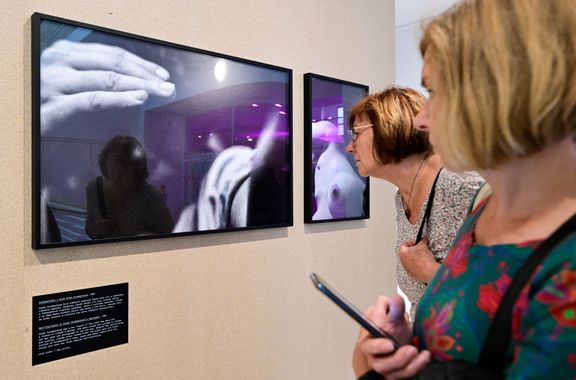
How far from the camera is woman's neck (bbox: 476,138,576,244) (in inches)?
20.6

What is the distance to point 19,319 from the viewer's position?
1.27 meters

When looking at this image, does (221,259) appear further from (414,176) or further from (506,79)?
(506,79)

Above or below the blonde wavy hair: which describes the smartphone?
below

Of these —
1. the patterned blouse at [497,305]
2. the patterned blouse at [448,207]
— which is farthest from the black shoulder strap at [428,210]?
the patterned blouse at [497,305]

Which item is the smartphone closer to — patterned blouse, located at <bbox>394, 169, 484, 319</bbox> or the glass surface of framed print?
patterned blouse, located at <bbox>394, 169, 484, 319</bbox>

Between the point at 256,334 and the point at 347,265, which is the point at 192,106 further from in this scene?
the point at 347,265

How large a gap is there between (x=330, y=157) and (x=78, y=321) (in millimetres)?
1320

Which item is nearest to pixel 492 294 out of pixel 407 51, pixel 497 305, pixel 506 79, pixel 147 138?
pixel 497 305

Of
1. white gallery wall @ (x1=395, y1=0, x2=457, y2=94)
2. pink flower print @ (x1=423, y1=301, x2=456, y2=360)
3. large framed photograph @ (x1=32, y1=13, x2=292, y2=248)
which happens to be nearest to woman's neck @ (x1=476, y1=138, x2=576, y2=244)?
pink flower print @ (x1=423, y1=301, x2=456, y2=360)

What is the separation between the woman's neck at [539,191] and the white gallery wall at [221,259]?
1.27 meters

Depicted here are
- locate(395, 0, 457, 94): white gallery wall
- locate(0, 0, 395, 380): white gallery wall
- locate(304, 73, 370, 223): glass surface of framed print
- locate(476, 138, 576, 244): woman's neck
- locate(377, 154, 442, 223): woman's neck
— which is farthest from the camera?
locate(395, 0, 457, 94): white gallery wall

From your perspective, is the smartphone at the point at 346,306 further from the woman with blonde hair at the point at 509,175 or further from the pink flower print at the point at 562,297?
the pink flower print at the point at 562,297

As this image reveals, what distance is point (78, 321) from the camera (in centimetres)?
137

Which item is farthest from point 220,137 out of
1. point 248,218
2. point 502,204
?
point 502,204
